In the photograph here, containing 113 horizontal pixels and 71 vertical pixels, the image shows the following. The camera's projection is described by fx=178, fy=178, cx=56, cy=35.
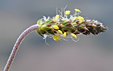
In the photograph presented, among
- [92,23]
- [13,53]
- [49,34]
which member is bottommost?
[13,53]

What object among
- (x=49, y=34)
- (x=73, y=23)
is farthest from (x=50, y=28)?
(x=73, y=23)

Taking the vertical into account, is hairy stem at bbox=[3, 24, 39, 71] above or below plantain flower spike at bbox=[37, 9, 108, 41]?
below

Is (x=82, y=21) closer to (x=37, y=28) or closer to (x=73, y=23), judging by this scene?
(x=73, y=23)

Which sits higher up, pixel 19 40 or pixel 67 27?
pixel 67 27

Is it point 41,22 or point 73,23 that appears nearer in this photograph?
point 73,23

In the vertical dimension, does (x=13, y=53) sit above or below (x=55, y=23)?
below

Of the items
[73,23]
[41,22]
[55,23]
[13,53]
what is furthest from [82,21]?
[13,53]

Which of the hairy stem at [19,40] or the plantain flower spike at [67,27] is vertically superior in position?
the plantain flower spike at [67,27]
